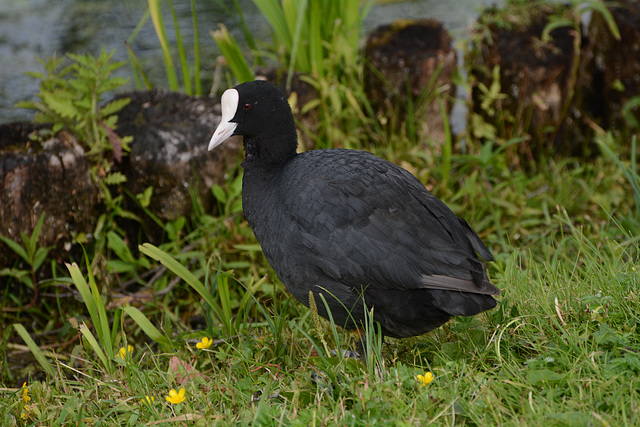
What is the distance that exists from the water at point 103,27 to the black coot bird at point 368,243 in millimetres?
2985

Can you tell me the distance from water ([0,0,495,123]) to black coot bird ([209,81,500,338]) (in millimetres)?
2985

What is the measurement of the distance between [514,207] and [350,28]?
1.61 metres

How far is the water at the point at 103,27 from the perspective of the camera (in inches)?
200

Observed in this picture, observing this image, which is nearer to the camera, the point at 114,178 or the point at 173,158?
the point at 114,178

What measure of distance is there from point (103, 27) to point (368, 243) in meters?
4.77

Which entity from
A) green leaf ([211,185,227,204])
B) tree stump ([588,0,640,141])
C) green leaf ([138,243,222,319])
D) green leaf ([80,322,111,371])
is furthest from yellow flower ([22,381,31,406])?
tree stump ([588,0,640,141])

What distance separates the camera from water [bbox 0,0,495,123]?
5090 millimetres

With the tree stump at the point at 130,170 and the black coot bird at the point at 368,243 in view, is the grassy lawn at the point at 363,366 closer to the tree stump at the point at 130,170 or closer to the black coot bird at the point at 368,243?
the black coot bird at the point at 368,243

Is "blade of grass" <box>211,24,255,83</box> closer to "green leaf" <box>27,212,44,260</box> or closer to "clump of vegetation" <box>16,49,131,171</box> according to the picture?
"clump of vegetation" <box>16,49,131,171</box>

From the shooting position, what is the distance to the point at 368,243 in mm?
2018

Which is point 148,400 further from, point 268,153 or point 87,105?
point 87,105

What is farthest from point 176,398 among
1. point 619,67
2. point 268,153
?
point 619,67

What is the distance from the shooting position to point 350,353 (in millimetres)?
2289

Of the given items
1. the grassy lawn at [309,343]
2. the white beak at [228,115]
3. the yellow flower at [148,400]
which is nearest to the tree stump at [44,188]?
the grassy lawn at [309,343]
